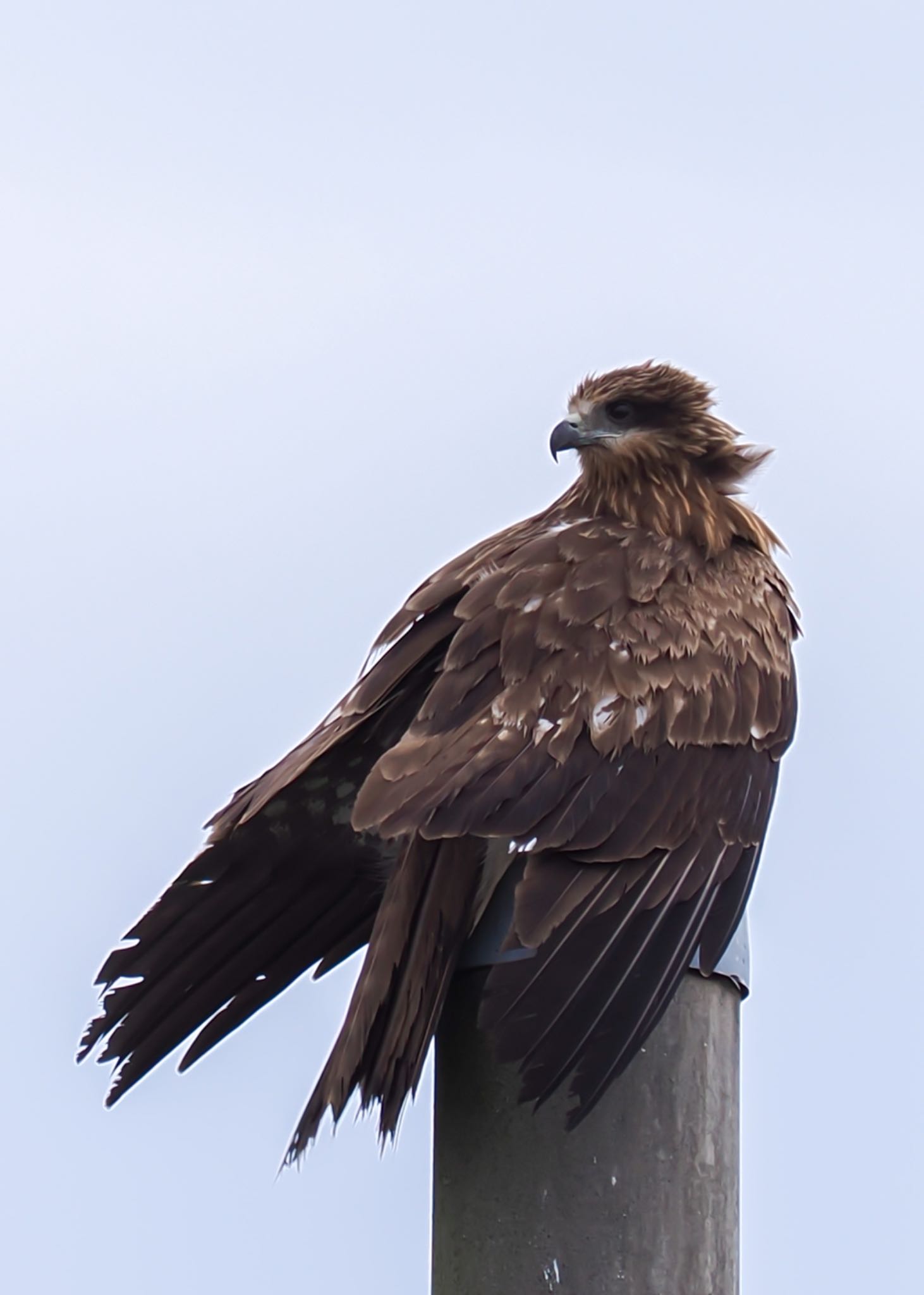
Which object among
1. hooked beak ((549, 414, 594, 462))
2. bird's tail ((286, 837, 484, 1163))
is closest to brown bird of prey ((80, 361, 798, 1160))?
bird's tail ((286, 837, 484, 1163))

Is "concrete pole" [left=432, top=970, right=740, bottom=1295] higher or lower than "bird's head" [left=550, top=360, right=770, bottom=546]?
lower

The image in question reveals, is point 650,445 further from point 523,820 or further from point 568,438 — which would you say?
point 523,820

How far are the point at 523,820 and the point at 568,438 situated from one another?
1.54m

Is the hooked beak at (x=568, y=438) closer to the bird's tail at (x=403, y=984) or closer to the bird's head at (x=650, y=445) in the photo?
the bird's head at (x=650, y=445)

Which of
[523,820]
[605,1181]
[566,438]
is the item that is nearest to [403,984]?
[523,820]

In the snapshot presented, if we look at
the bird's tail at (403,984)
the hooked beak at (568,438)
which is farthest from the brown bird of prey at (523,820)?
the hooked beak at (568,438)

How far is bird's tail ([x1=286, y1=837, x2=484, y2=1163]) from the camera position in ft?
12.8

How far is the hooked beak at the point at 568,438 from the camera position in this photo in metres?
5.34

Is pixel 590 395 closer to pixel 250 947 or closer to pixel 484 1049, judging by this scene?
pixel 250 947

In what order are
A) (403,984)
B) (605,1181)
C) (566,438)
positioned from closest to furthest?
(605,1181)
(403,984)
(566,438)

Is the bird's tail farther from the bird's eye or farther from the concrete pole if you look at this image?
the bird's eye

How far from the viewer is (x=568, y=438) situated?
210 inches

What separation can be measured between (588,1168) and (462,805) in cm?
79

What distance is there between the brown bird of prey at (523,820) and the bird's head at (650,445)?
0.23 feet
